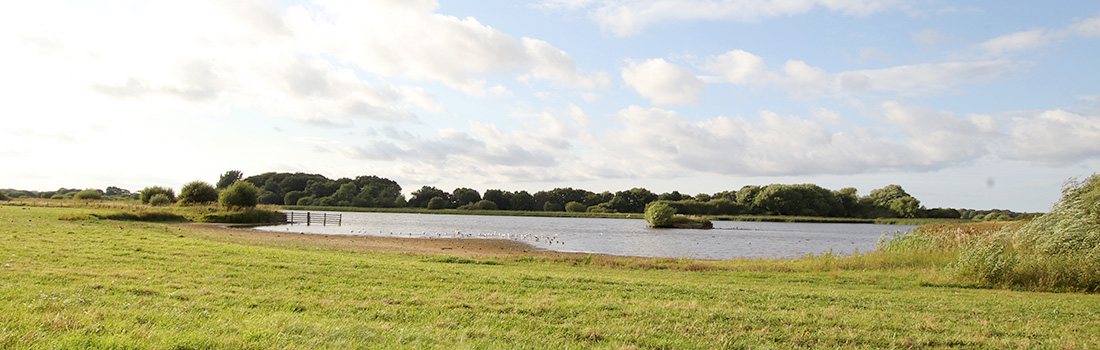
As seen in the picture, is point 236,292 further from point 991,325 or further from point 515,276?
point 991,325

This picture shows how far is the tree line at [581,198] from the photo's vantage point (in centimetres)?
12344

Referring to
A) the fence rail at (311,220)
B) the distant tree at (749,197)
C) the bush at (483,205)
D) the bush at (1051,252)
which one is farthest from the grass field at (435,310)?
the bush at (483,205)

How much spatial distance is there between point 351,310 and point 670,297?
227 inches

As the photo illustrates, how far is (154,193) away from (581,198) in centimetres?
10459

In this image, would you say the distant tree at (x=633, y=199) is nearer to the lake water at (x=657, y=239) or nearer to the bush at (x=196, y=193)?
the lake water at (x=657, y=239)

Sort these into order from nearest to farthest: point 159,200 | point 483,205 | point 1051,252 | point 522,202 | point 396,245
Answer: point 1051,252 → point 396,245 → point 159,200 → point 483,205 → point 522,202

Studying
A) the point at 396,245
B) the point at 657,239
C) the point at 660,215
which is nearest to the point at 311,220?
the point at 660,215

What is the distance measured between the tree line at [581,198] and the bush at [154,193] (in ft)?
51.4

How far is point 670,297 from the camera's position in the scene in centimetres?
1103

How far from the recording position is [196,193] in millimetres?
62156

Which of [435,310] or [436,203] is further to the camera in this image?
[436,203]

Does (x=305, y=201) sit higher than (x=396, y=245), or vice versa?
(x=305, y=201)

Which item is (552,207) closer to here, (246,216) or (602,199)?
(602,199)

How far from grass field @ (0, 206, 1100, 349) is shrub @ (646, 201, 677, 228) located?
184 feet
